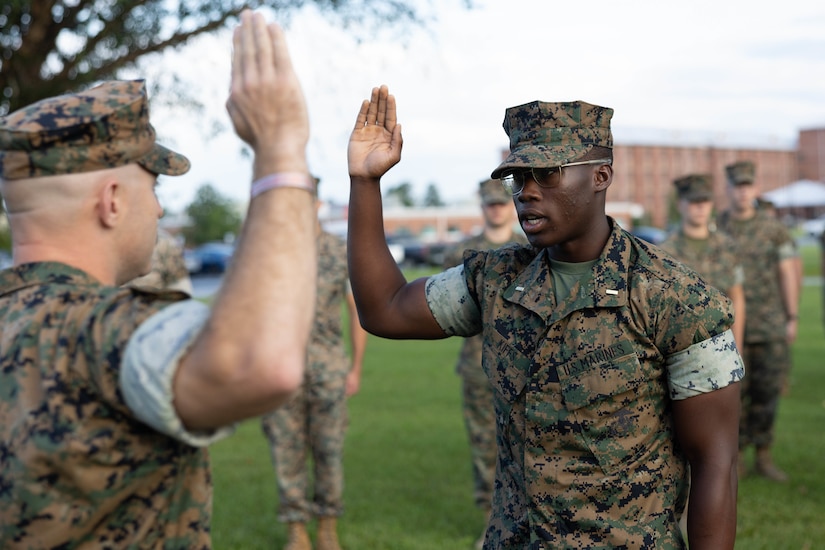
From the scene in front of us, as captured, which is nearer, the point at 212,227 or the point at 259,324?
the point at 259,324

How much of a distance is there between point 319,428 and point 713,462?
3700 millimetres

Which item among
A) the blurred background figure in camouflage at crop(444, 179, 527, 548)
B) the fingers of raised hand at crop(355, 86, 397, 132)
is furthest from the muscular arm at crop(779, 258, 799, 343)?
the fingers of raised hand at crop(355, 86, 397, 132)

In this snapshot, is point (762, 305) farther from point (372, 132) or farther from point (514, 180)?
point (372, 132)

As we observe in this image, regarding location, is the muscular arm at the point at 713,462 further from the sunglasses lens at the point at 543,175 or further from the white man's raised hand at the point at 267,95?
the white man's raised hand at the point at 267,95

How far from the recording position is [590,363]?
2.86 metres

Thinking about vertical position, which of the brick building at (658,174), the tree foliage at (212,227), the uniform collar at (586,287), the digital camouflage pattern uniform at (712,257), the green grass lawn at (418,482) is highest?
the uniform collar at (586,287)

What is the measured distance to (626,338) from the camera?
2844 millimetres

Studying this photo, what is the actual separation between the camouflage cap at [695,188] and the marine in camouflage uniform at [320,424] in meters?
2.91

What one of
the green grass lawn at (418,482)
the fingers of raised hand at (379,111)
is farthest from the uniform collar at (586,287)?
the green grass lawn at (418,482)

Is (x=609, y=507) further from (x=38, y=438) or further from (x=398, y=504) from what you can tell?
(x=398, y=504)

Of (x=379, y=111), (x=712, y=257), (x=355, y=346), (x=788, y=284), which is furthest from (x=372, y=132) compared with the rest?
(x=788, y=284)

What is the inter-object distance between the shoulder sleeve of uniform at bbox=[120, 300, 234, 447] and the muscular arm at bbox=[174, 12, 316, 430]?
2cm

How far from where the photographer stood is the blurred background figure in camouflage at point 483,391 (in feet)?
20.5

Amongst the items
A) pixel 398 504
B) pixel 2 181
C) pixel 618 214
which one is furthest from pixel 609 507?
pixel 618 214
